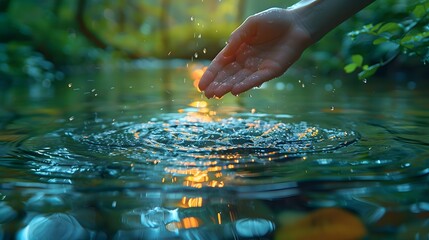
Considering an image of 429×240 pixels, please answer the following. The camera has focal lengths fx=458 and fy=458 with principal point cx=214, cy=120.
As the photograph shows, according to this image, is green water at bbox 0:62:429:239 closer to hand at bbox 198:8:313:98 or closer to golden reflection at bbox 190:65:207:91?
hand at bbox 198:8:313:98

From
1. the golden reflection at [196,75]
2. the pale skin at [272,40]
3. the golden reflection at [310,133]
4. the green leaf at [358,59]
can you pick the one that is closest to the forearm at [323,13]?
the pale skin at [272,40]

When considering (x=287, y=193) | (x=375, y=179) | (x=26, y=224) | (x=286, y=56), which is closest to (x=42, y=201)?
(x=26, y=224)

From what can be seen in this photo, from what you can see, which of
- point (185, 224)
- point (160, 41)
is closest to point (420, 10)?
point (185, 224)

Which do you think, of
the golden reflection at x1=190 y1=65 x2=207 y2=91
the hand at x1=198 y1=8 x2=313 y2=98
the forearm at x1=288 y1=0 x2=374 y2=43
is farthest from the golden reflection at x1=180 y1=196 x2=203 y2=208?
the golden reflection at x1=190 y1=65 x2=207 y2=91

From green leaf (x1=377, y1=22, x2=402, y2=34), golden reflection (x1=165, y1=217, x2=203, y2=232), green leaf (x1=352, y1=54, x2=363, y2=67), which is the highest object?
green leaf (x1=377, y1=22, x2=402, y2=34)

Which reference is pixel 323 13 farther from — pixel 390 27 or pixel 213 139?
pixel 213 139

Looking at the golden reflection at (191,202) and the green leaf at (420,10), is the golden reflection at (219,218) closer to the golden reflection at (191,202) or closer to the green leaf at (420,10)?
the golden reflection at (191,202)

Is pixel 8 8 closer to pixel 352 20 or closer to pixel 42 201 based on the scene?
pixel 352 20
